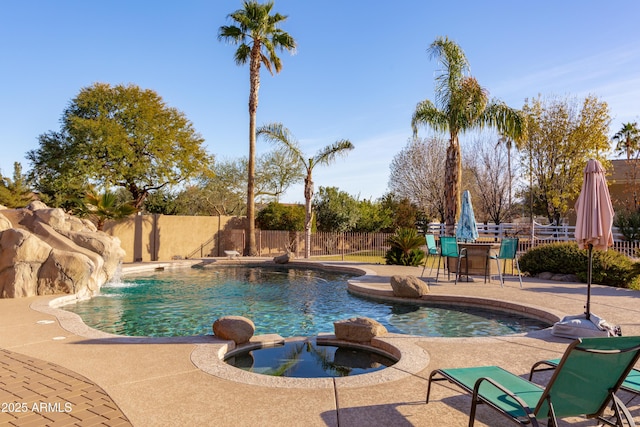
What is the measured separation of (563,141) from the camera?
2594 centimetres

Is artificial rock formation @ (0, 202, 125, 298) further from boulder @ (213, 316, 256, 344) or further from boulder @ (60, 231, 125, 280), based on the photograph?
boulder @ (213, 316, 256, 344)

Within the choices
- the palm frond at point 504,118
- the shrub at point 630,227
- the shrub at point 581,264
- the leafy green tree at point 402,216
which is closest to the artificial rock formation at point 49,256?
the shrub at point 581,264

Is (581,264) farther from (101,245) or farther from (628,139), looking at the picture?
(628,139)

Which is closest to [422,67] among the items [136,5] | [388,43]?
[388,43]

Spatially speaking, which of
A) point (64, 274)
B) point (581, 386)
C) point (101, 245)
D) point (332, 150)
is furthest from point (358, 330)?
point (332, 150)

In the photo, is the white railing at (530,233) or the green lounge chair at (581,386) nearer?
the green lounge chair at (581,386)

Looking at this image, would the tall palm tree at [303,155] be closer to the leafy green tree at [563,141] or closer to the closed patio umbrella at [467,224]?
the closed patio umbrella at [467,224]

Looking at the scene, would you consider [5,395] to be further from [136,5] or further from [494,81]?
[494,81]

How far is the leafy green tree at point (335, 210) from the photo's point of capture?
26.5 m

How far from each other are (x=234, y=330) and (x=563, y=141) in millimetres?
26322

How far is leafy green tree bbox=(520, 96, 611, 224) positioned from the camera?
83.4 ft

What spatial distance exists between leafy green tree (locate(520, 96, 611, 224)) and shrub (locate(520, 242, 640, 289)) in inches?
567

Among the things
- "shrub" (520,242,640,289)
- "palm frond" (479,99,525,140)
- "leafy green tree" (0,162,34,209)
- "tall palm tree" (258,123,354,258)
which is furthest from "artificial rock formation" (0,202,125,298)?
"leafy green tree" (0,162,34,209)

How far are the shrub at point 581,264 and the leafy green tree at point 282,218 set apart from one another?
45.0 feet
